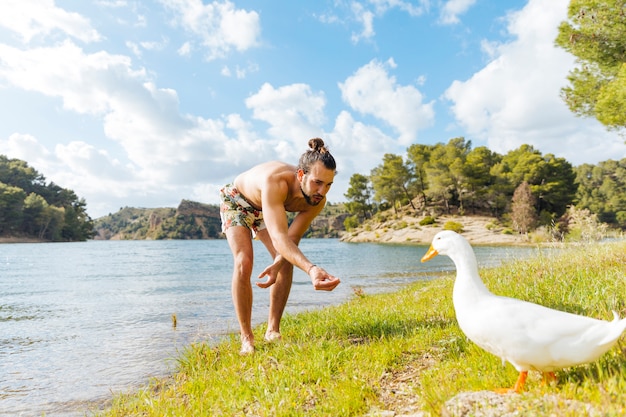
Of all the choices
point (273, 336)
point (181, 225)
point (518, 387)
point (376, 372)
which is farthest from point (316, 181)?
point (181, 225)

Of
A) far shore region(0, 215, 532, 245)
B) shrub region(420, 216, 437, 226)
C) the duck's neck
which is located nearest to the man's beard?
the duck's neck

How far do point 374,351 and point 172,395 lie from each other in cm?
185

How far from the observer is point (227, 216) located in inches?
187

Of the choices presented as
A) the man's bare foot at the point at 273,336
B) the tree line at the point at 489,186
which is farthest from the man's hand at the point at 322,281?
the tree line at the point at 489,186

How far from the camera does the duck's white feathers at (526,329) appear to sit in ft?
6.34

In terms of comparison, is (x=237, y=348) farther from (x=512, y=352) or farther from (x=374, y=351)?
(x=512, y=352)

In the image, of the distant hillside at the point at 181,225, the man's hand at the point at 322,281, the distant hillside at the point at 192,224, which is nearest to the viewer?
the man's hand at the point at 322,281

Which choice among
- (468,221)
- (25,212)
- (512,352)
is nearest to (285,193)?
(512,352)

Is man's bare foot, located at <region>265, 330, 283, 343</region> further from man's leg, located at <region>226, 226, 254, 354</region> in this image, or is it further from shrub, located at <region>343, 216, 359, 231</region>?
shrub, located at <region>343, 216, 359, 231</region>

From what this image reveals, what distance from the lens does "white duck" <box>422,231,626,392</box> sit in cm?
194

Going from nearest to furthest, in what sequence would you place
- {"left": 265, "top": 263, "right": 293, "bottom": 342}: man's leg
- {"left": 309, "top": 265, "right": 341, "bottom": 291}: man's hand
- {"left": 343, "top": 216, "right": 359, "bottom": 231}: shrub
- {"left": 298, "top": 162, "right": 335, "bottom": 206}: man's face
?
1. {"left": 309, "top": 265, "right": 341, "bottom": 291}: man's hand
2. {"left": 298, "top": 162, "right": 335, "bottom": 206}: man's face
3. {"left": 265, "top": 263, "right": 293, "bottom": 342}: man's leg
4. {"left": 343, "top": 216, "right": 359, "bottom": 231}: shrub

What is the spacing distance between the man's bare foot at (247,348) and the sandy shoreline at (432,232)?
42940 mm

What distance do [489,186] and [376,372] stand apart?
224ft

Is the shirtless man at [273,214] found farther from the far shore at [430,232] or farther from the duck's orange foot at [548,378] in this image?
the far shore at [430,232]
